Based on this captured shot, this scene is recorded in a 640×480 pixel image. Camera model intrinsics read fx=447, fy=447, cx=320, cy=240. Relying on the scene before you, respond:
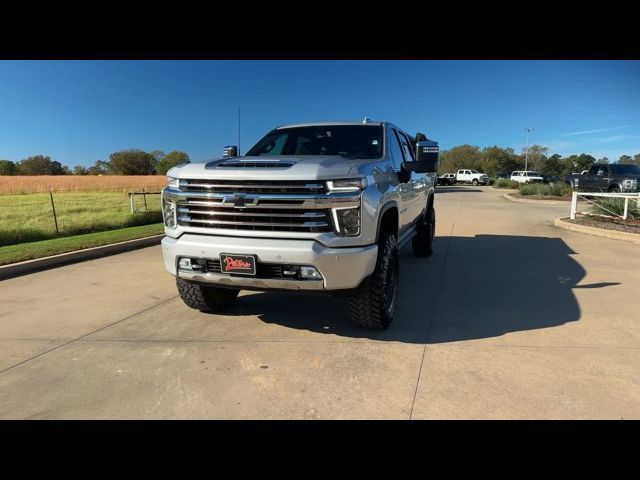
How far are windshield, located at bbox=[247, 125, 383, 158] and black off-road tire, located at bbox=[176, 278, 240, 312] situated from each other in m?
1.75

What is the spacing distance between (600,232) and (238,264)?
9571 millimetres

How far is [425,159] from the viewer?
15.9 feet

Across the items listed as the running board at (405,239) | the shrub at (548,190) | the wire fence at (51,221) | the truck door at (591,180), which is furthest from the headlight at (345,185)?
the shrub at (548,190)

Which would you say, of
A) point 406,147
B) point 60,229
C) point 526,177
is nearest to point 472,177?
point 526,177

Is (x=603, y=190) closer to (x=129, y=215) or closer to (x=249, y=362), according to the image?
(x=129, y=215)

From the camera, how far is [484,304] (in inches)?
197

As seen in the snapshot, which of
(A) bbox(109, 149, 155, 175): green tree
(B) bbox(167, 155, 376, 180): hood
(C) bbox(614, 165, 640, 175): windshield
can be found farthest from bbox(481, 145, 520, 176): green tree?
(B) bbox(167, 155, 376, 180): hood

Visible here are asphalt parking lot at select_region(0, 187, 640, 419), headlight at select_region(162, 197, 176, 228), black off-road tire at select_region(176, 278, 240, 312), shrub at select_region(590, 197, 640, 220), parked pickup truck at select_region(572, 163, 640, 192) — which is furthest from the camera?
parked pickup truck at select_region(572, 163, 640, 192)

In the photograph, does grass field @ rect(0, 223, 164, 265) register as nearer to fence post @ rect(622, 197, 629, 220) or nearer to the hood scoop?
the hood scoop

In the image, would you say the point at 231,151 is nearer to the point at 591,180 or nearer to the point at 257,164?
the point at 257,164

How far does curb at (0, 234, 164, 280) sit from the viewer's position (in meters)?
6.79

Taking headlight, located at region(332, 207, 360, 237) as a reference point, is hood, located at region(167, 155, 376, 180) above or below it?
Answer: above

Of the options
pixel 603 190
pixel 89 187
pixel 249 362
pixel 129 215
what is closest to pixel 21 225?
pixel 129 215

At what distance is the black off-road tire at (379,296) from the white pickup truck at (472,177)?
1896 inches
